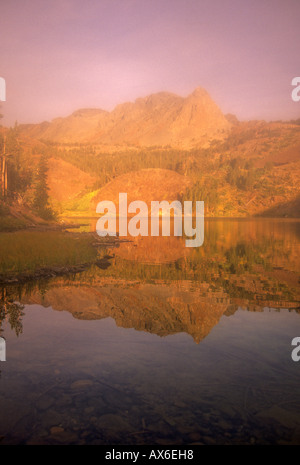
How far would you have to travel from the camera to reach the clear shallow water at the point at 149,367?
6039 mm

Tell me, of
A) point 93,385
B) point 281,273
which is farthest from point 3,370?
point 281,273

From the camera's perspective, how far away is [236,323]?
1245 centimetres

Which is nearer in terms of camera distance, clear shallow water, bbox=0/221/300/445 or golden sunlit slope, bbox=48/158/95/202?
clear shallow water, bbox=0/221/300/445

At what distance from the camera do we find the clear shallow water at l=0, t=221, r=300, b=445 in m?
6.04

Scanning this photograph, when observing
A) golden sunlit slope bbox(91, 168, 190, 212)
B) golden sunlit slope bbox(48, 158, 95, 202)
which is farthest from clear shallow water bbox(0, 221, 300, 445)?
golden sunlit slope bbox(91, 168, 190, 212)

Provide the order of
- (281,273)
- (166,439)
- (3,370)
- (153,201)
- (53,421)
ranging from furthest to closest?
(153,201) < (281,273) < (3,370) < (53,421) < (166,439)

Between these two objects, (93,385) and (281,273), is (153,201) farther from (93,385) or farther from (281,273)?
(93,385)

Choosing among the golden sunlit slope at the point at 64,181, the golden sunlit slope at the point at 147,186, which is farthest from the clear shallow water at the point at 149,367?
the golden sunlit slope at the point at 147,186

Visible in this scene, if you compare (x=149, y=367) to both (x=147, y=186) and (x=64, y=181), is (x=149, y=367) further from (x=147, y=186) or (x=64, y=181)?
(x=147, y=186)

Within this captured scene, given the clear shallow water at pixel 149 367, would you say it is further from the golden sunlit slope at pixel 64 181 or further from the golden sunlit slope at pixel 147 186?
the golden sunlit slope at pixel 147 186

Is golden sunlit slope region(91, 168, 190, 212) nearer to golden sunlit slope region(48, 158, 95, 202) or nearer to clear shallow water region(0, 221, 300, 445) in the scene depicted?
golden sunlit slope region(48, 158, 95, 202)

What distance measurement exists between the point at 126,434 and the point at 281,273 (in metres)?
20.3

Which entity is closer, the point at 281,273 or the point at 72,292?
the point at 72,292

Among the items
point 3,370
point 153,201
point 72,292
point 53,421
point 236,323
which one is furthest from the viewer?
point 153,201
